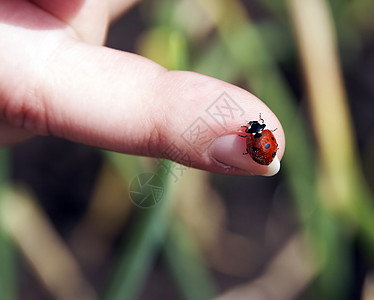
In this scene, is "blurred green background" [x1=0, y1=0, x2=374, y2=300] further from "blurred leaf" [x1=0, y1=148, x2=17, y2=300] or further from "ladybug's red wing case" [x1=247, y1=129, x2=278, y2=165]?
"ladybug's red wing case" [x1=247, y1=129, x2=278, y2=165]

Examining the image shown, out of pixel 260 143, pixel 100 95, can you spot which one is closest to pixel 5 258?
pixel 100 95

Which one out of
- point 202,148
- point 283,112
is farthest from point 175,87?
point 283,112

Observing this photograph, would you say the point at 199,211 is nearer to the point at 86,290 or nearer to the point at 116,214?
the point at 116,214

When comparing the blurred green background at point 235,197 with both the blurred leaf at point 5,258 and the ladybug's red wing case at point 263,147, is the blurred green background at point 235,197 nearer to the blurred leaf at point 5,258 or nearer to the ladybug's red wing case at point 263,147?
the blurred leaf at point 5,258

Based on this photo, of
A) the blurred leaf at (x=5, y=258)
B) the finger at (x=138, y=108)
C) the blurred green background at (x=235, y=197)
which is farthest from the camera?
the blurred green background at (x=235, y=197)

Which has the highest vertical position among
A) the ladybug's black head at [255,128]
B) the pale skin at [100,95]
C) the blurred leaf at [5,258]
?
the ladybug's black head at [255,128]

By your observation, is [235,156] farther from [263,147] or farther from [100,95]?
[100,95]

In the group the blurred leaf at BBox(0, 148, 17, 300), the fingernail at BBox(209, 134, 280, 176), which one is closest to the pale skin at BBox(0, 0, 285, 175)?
the fingernail at BBox(209, 134, 280, 176)

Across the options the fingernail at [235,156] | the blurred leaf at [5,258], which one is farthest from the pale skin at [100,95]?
the blurred leaf at [5,258]
